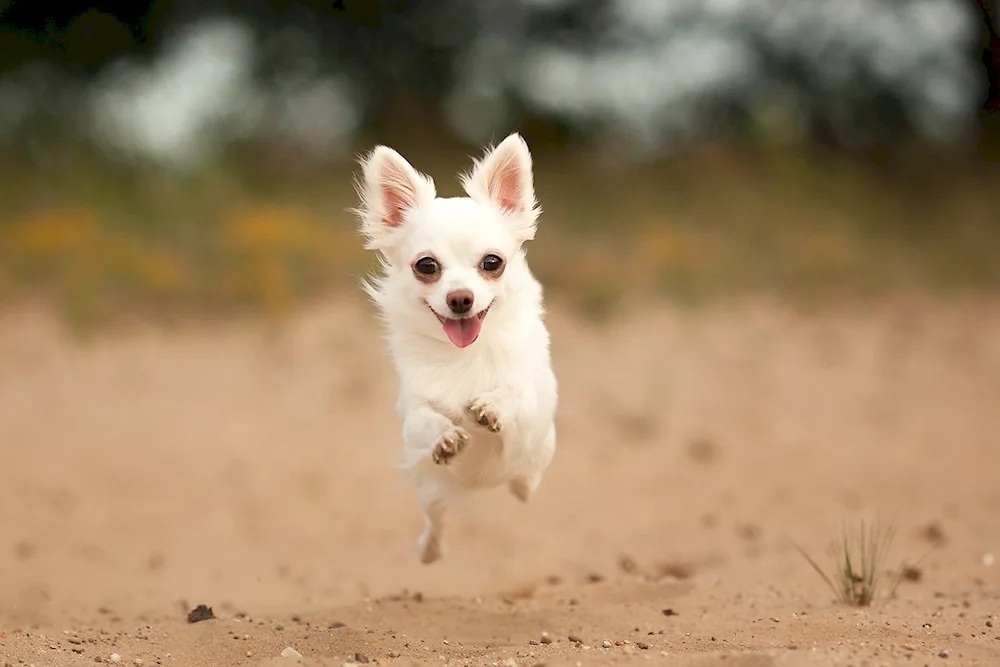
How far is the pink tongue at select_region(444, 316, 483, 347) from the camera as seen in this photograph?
4.32m

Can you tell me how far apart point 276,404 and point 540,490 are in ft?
9.25

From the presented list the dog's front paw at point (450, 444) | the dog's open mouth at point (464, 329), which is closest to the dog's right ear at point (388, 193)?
the dog's open mouth at point (464, 329)

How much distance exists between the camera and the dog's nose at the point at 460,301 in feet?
13.9

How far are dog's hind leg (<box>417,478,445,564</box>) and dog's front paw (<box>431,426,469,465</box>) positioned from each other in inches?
25.3

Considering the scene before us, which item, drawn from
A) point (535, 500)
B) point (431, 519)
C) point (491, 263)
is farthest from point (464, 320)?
point (535, 500)

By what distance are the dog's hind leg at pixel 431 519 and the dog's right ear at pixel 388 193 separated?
109cm

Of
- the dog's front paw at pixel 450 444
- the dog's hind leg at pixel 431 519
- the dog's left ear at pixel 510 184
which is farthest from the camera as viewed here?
the dog's hind leg at pixel 431 519

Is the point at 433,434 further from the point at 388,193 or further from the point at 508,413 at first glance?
the point at 388,193

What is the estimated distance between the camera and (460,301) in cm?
423

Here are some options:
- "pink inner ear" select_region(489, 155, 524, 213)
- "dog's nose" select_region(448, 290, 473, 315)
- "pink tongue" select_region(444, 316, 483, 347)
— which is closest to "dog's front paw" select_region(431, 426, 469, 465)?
"pink tongue" select_region(444, 316, 483, 347)

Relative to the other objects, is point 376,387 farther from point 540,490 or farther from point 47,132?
point 47,132

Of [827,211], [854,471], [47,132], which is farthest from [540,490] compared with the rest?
[47,132]

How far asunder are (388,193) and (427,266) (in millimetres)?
529

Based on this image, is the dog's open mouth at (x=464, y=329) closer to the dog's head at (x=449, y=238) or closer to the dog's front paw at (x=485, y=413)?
the dog's head at (x=449, y=238)
